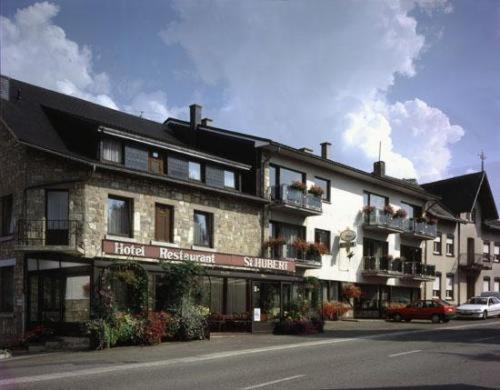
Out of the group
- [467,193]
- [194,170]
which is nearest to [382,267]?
[467,193]

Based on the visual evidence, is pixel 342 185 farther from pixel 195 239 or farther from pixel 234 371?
pixel 234 371

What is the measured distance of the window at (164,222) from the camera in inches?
1054

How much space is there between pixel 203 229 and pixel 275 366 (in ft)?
49.0

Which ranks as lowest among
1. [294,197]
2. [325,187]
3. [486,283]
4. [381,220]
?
[486,283]

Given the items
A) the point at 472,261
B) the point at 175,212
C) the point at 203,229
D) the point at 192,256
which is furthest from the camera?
the point at 472,261

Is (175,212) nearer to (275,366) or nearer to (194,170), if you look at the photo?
(194,170)

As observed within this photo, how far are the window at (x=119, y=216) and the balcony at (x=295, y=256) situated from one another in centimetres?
878

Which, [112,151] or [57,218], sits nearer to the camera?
[57,218]

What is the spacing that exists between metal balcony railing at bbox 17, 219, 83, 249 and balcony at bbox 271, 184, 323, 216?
38.1 ft

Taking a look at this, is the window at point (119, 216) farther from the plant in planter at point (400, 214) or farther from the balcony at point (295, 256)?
the plant in planter at point (400, 214)

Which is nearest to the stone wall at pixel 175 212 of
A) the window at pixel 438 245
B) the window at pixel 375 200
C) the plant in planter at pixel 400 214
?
the window at pixel 375 200

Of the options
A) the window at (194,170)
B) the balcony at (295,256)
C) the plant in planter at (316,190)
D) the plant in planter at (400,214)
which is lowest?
the balcony at (295,256)

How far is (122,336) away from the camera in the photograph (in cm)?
2095

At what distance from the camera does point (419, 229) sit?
4338 cm
